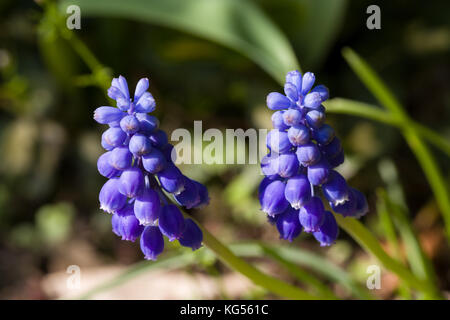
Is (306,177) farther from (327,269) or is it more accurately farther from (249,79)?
(249,79)

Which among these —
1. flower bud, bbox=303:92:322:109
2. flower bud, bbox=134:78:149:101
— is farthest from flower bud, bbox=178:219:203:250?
flower bud, bbox=303:92:322:109

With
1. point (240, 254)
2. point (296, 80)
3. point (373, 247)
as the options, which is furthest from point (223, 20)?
point (373, 247)

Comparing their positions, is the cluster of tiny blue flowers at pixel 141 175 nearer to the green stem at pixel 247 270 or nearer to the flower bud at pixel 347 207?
the green stem at pixel 247 270

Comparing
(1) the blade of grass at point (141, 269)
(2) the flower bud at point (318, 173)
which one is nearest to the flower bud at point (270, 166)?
(2) the flower bud at point (318, 173)

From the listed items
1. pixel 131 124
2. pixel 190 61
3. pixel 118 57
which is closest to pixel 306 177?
pixel 131 124

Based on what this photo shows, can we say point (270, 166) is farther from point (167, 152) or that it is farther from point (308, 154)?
point (167, 152)

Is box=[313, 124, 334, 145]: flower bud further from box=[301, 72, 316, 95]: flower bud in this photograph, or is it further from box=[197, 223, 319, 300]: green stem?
box=[197, 223, 319, 300]: green stem
